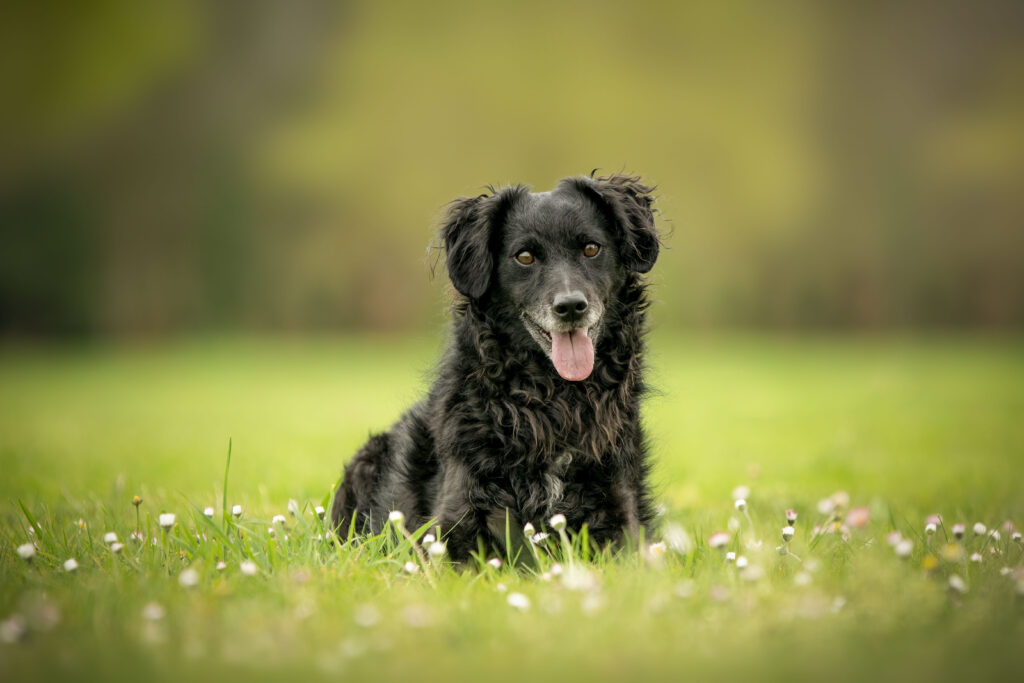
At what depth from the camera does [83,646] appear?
2805 millimetres

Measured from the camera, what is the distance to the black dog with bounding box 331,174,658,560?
13.5ft

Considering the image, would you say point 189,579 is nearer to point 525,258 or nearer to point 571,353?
point 571,353

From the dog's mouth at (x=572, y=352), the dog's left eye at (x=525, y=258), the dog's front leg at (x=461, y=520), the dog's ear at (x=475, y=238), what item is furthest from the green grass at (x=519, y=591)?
the dog's left eye at (x=525, y=258)

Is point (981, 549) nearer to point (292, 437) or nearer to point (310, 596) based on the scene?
point (310, 596)

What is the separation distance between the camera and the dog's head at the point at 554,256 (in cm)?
417

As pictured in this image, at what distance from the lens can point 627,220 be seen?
448cm

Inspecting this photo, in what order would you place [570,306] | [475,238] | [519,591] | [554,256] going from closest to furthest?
1. [519,591]
2. [570,306]
3. [554,256]
4. [475,238]

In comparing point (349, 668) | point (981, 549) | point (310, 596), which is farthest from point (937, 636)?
point (310, 596)

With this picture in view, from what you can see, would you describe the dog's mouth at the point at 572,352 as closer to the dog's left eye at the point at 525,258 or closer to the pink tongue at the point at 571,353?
the pink tongue at the point at 571,353

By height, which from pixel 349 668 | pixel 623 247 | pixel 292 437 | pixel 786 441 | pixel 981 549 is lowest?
pixel 292 437

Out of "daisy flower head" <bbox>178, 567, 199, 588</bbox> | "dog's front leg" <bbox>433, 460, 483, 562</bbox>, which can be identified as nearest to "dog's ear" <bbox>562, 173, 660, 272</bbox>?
"dog's front leg" <bbox>433, 460, 483, 562</bbox>

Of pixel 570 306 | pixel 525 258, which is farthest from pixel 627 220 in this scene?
pixel 570 306

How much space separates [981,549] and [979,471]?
14.0ft

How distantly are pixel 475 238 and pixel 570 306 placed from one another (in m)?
0.75
